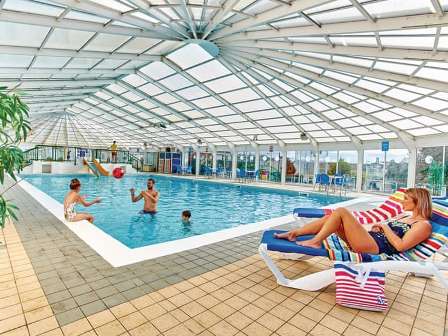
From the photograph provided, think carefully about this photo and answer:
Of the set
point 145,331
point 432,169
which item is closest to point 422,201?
point 145,331

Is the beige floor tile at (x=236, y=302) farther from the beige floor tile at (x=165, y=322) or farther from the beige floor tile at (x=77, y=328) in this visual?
the beige floor tile at (x=77, y=328)

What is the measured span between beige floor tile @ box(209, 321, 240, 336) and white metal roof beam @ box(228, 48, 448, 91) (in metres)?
7.02

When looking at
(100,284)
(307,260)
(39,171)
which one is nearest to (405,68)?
(307,260)

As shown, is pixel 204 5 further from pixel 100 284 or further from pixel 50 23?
pixel 100 284

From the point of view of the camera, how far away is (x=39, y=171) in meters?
18.2

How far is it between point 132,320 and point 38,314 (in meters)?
0.68

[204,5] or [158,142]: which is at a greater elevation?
[204,5]

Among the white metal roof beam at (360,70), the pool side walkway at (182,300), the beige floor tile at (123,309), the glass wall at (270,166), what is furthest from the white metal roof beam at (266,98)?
the beige floor tile at (123,309)

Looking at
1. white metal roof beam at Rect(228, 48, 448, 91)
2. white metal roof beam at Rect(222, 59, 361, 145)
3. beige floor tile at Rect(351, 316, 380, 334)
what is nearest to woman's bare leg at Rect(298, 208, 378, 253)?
beige floor tile at Rect(351, 316, 380, 334)

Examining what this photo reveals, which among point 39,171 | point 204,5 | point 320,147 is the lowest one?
point 39,171

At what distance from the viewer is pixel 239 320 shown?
1939 mm

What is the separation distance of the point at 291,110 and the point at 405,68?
19.7 feet

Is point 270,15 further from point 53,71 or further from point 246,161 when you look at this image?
point 246,161

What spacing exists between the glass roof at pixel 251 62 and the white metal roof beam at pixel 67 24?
2 centimetres
